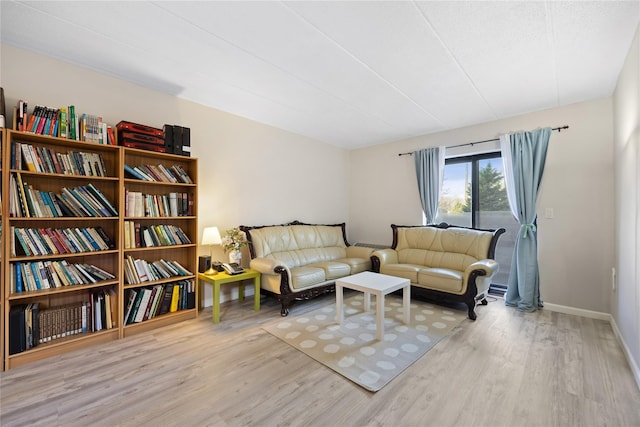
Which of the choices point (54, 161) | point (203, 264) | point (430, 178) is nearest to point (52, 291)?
point (54, 161)

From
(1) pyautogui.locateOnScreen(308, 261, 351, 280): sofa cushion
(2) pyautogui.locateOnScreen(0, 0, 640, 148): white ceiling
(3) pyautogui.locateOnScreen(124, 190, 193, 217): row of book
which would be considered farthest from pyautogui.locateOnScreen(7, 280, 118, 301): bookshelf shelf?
(1) pyautogui.locateOnScreen(308, 261, 351, 280): sofa cushion

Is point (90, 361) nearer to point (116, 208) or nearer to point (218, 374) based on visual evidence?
point (218, 374)

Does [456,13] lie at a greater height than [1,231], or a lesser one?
greater

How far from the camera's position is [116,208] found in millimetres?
2658

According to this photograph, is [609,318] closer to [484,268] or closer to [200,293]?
[484,268]

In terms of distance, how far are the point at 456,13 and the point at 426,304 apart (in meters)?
3.07

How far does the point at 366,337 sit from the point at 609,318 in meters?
2.76

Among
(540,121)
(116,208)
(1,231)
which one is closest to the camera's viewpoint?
(1,231)

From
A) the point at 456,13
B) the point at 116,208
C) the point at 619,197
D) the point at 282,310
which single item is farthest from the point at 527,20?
the point at 116,208

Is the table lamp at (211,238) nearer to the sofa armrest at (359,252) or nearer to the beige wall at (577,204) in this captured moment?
the sofa armrest at (359,252)

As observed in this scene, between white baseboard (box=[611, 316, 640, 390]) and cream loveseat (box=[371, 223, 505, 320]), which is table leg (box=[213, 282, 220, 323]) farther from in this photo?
white baseboard (box=[611, 316, 640, 390])

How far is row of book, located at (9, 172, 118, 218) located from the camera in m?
2.13

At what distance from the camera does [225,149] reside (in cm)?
371

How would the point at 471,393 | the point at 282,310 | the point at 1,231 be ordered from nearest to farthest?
the point at 471,393 < the point at 1,231 < the point at 282,310
